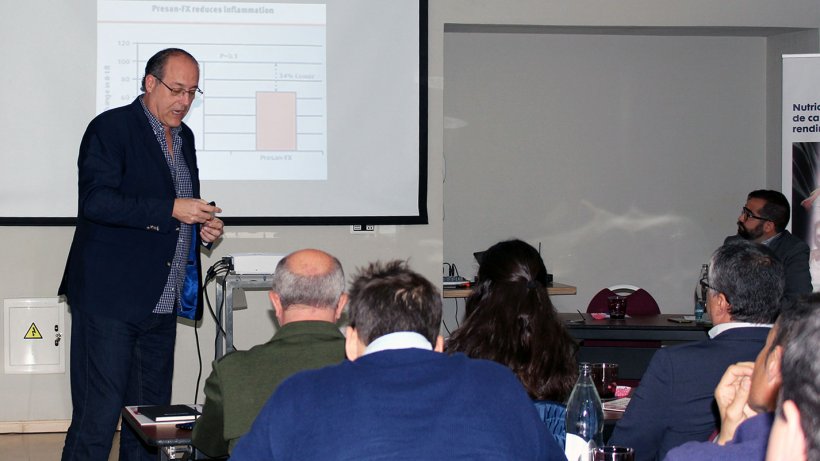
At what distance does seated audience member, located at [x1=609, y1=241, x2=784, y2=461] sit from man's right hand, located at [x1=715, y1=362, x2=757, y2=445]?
0.51 m

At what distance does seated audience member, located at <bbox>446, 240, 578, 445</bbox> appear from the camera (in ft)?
9.17

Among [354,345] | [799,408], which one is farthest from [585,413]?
[799,408]

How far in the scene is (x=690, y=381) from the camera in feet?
8.22

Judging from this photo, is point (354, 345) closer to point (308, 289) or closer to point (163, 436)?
point (308, 289)

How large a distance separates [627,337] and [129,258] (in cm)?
261

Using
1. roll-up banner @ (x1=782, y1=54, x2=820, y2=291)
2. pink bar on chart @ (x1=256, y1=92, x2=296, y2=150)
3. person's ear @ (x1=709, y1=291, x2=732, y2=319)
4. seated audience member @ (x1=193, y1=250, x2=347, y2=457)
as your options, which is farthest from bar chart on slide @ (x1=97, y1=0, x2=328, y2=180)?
person's ear @ (x1=709, y1=291, x2=732, y2=319)

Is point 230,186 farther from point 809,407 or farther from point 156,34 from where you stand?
point 809,407

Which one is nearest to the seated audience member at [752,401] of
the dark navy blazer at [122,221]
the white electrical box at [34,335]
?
the dark navy blazer at [122,221]

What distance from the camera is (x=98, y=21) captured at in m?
5.55

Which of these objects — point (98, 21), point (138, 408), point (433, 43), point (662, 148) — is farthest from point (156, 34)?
point (662, 148)

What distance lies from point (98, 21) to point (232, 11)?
732 mm

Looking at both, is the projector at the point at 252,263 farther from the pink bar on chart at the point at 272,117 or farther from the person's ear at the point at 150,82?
the pink bar on chart at the point at 272,117

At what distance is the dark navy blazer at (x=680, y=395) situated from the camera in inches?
98.7

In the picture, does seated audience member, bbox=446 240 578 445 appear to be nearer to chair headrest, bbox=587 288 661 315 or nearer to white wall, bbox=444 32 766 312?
chair headrest, bbox=587 288 661 315
